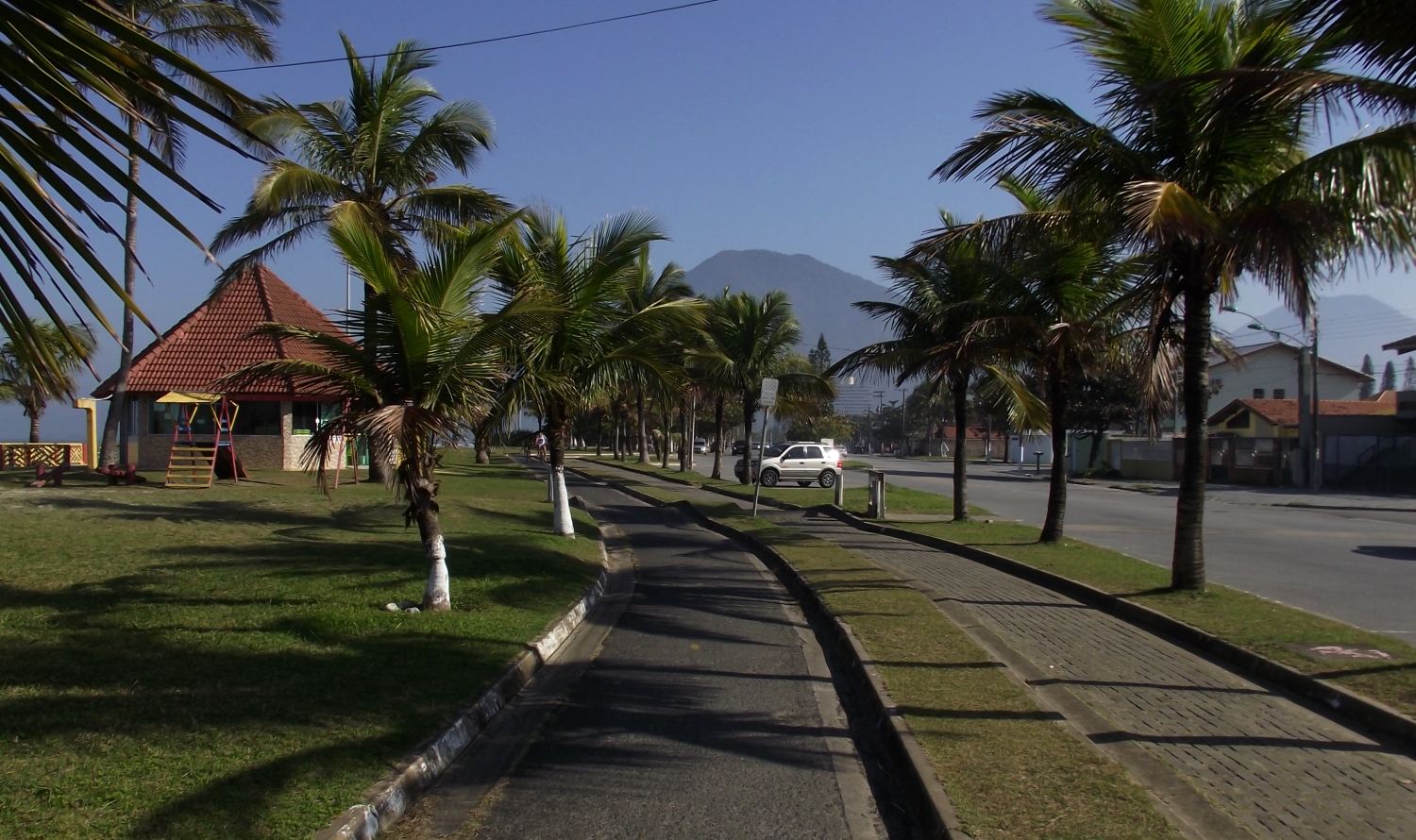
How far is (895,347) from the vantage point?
20438mm

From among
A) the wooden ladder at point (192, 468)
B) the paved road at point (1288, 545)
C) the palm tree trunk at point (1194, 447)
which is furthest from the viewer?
the wooden ladder at point (192, 468)

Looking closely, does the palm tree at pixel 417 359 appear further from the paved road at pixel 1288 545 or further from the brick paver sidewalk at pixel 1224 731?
the paved road at pixel 1288 545

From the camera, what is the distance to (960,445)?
20.4m

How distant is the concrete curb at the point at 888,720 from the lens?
5.09 m

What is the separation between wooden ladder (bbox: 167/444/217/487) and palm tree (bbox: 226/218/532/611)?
1143 cm

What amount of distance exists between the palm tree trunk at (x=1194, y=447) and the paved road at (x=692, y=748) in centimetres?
439

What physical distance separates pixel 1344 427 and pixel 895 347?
3374 centimetres

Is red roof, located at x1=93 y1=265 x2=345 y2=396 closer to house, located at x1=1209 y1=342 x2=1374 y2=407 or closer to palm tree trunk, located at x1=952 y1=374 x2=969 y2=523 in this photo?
palm tree trunk, located at x1=952 y1=374 x2=969 y2=523

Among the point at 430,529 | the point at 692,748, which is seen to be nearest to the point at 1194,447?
the point at 692,748

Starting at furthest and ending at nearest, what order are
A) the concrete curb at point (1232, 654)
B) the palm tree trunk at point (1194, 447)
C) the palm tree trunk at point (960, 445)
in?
the palm tree trunk at point (960, 445) → the palm tree trunk at point (1194, 447) → the concrete curb at point (1232, 654)

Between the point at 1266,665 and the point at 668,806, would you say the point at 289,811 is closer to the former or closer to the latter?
the point at 668,806

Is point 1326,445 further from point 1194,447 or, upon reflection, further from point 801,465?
point 1194,447

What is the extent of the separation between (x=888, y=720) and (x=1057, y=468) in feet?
36.6

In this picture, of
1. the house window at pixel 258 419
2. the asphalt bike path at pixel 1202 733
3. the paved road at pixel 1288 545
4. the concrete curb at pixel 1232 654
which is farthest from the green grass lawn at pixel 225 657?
the house window at pixel 258 419
